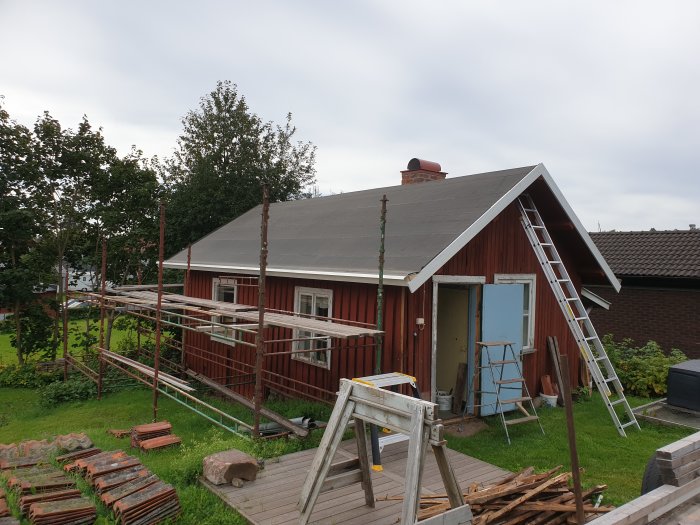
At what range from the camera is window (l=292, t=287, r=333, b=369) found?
9750 mm

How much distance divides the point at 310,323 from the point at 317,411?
177 cm

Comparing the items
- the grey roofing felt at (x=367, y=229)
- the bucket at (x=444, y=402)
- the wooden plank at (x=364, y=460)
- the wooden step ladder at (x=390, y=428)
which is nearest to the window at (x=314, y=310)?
the grey roofing felt at (x=367, y=229)

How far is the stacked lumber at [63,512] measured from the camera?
4.81 meters

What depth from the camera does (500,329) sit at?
30.8 feet

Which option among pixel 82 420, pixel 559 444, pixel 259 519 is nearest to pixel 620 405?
pixel 559 444

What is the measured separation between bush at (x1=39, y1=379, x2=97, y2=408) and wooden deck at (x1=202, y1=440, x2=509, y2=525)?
8.57 meters

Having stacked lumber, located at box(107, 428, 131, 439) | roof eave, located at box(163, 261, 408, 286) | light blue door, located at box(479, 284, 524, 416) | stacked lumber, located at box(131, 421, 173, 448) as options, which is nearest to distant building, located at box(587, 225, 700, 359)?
light blue door, located at box(479, 284, 524, 416)

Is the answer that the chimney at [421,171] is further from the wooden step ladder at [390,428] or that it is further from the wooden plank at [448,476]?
the wooden plank at [448,476]

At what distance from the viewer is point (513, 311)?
961cm

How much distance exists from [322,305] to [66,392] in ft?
24.7

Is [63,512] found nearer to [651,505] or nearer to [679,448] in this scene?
[651,505]

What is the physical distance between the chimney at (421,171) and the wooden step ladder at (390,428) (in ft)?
33.3

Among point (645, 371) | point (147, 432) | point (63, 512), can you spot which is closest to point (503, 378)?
point (645, 371)

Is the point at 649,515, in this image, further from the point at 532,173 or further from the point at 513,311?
the point at 532,173
